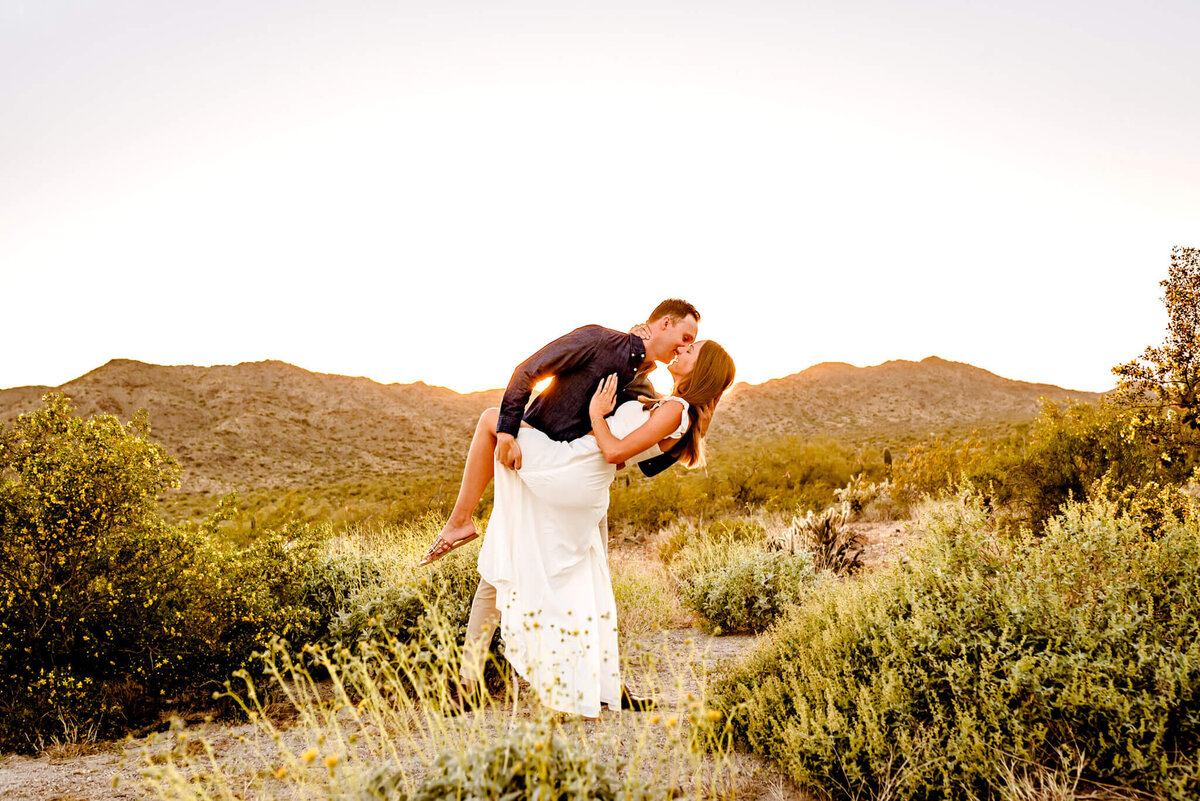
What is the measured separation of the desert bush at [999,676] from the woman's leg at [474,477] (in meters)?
1.76

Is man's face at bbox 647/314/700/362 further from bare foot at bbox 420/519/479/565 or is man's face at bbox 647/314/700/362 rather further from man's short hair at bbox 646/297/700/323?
bare foot at bbox 420/519/479/565

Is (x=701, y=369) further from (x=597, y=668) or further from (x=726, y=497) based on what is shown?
(x=726, y=497)

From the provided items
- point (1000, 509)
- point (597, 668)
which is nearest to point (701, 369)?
point (597, 668)

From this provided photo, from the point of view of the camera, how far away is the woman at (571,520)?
3711 millimetres


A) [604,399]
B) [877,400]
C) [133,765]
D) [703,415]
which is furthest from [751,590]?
[877,400]

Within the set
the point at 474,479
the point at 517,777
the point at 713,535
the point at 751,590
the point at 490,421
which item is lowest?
the point at 713,535

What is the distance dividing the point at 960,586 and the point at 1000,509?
5.03 metres

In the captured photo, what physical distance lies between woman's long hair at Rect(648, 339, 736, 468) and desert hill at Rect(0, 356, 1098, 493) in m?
36.0

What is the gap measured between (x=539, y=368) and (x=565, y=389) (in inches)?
9.7

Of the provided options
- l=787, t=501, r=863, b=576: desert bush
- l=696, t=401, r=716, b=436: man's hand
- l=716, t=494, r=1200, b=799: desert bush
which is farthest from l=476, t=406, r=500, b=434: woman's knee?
l=787, t=501, r=863, b=576: desert bush

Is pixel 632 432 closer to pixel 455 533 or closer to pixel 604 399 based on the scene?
pixel 604 399

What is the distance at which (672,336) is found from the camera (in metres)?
4.06

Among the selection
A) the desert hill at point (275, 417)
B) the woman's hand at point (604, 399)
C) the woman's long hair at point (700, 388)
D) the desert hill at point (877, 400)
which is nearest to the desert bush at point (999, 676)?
the woman's long hair at point (700, 388)

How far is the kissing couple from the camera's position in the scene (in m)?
3.74
